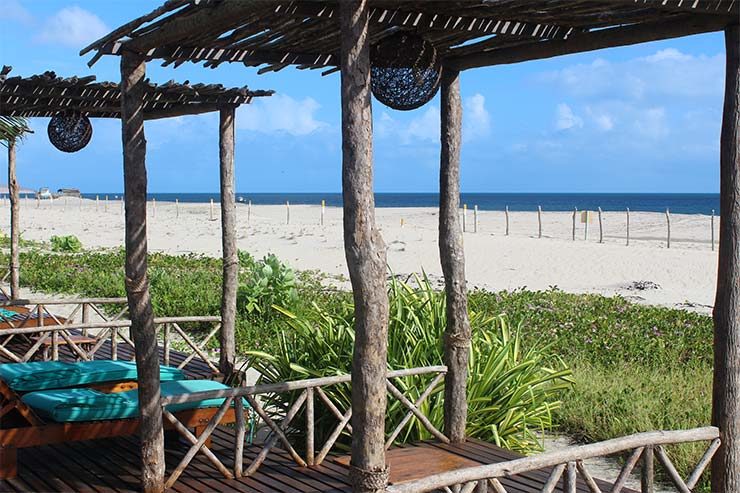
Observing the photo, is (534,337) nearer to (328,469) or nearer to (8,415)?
(328,469)

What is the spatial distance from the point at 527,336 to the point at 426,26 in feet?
18.2

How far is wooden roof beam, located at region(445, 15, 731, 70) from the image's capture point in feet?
15.7

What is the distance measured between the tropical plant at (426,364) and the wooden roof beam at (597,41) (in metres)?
1.96

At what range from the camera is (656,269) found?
19328mm

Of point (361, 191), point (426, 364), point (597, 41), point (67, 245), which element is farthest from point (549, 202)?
point (361, 191)

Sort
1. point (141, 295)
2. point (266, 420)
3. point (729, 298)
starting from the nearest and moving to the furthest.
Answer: point (729, 298) < point (141, 295) < point (266, 420)

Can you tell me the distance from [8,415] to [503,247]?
18299mm

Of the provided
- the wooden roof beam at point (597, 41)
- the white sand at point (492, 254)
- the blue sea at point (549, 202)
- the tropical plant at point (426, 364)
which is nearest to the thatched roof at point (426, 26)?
the wooden roof beam at point (597, 41)

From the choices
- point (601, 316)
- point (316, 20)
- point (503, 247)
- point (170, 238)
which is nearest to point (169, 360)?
point (316, 20)

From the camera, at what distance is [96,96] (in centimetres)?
793

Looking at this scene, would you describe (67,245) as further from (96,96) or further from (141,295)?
(141,295)

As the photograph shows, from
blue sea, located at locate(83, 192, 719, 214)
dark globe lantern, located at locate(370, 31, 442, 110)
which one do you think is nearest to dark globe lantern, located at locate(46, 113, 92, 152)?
dark globe lantern, located at locate(370, 31, 442, 110)

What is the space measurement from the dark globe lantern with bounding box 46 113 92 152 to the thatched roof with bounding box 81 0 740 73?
3374 millimetres

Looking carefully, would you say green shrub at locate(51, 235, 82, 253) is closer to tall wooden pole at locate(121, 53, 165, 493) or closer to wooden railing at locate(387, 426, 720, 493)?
tall wooden pole at locate(121, 53, 165, 493)
